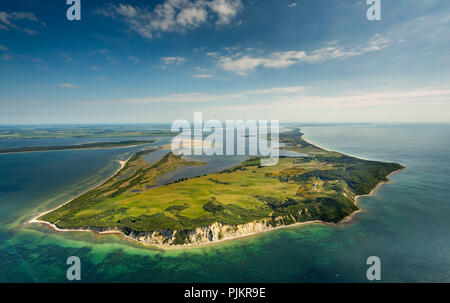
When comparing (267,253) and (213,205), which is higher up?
(213,205)

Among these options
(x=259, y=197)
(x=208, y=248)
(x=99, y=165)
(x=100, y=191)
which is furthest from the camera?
(x=99, y=165)

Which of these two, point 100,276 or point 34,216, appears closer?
point 100,276

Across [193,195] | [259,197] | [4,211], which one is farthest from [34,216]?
[259,197]

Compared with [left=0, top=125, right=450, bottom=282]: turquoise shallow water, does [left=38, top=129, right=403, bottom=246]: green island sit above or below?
above

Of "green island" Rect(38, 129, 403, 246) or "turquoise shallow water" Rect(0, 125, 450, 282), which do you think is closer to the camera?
"turquoise shallow water" Rect(0, 125, 450, 282)

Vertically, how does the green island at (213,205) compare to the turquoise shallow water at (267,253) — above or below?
above

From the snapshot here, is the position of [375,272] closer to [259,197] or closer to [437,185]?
[259,197]

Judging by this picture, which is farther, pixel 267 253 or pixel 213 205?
pixel 213 205

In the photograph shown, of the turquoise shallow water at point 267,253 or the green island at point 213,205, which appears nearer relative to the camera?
the turquoise shallow water at point 267,253
